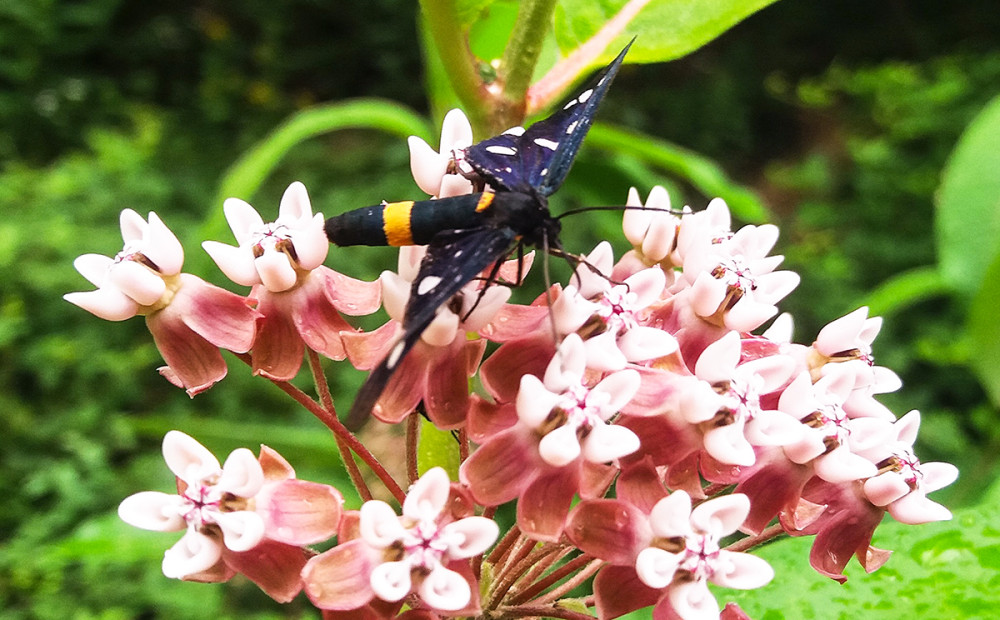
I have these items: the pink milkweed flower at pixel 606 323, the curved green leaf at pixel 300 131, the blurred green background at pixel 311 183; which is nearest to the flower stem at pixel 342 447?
the pink milkweed flower at pixel 606 323

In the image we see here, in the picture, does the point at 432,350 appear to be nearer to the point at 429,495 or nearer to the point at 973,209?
the point at 429,495

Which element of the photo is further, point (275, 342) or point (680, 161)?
point (680, 161)

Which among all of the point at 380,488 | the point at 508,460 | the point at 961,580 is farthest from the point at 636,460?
the point at 380,488

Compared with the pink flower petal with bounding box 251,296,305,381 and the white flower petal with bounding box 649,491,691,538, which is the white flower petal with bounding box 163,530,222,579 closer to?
the pink flower petal with bounding box 251,296,305,381

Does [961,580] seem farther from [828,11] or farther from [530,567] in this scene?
[828,11]

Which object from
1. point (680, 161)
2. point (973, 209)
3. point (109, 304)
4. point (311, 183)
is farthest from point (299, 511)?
point (311, 183)

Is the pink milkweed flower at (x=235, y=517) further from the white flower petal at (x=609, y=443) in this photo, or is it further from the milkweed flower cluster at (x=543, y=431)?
the white flower petal at (x=609, y=443)

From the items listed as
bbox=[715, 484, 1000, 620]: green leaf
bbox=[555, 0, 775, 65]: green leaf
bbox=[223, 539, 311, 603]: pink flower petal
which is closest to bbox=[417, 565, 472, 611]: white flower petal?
bbox=[223, 539, 311, 603]: pink flower petal
